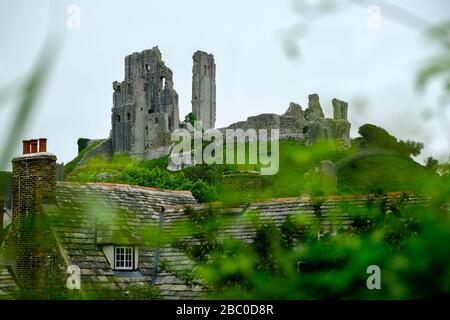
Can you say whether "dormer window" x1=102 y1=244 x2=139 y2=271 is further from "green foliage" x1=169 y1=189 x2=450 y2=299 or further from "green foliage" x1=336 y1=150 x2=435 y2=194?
"green foliage" x1=336 y1=150 x2=435 y2=194

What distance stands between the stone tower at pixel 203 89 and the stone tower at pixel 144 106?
319 centimetres

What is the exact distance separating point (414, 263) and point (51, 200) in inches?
529

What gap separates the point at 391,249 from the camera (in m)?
1.94

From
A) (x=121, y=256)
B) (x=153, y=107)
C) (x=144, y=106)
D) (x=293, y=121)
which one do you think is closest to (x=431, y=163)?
(x=121, y=256)

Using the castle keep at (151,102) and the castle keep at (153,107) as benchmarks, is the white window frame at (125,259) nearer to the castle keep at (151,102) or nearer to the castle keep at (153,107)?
the castle keep at (153,107)

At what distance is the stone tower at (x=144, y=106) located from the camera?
3415 inches

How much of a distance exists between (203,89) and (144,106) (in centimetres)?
858

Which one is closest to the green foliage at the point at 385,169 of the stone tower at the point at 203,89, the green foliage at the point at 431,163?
the green foliage at the point at 431,163

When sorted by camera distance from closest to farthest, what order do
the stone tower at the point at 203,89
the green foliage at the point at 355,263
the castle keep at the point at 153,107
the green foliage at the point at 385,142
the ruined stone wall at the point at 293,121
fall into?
1. the green foliage at the point at 355,263
2. the green foliage at the point at 385,142
3. the ruined stone wall at the point at 293,121
4. the castle keep at the point at 153,107
5. the stone tower at the point at 203,89

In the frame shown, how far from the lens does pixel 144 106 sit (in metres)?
91.6

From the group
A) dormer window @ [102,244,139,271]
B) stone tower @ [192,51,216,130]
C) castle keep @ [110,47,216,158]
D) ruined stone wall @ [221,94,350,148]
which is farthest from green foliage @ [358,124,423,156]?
stone tower @ [192,51,216,130]

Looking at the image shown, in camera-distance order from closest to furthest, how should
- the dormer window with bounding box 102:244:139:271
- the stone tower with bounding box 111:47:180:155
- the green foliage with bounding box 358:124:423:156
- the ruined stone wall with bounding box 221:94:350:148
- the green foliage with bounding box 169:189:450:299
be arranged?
1. the green foliage with bounding box 169:189:450:299
2. the green foliage with bounding box 358:124:423:156
3. the dormer window with bounding box 102:244:139:271
4. the ruined stone wall with bounding box 221:94:350:148
5. the stone tower with bounding box 111:47:180:155

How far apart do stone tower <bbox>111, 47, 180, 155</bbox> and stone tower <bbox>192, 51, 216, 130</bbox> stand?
319 centimetres

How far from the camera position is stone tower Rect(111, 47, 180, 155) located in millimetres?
86750
